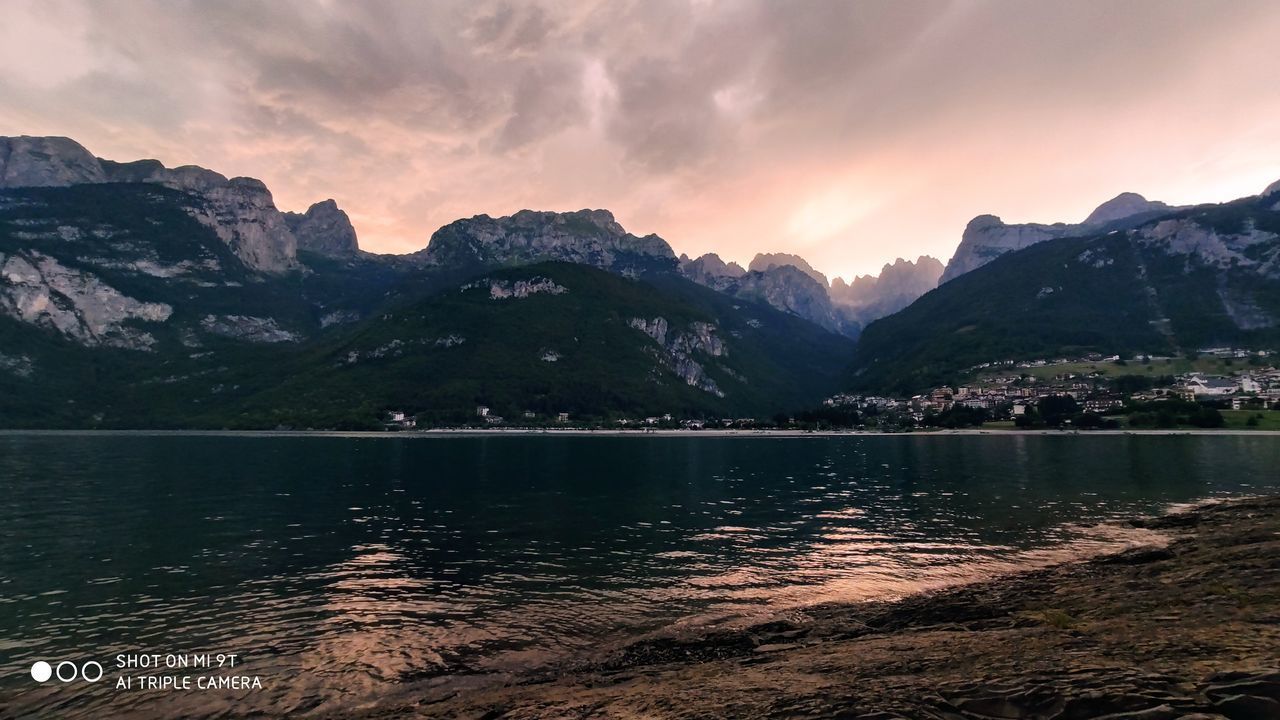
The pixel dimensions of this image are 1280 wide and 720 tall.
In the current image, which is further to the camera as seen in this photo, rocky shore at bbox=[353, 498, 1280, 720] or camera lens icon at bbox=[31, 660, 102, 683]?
camera lens icon at bbox=[31, 660, 102, 683]

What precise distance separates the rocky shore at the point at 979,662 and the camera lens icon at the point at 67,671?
13.1m

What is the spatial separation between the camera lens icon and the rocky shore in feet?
42.8

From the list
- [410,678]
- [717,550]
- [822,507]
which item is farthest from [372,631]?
[822,507]

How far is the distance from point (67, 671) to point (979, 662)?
110 ft

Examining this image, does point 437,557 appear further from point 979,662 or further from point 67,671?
point 979,662

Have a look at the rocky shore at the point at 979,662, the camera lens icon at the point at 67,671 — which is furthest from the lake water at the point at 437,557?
the rocky shore at the point at 979,662

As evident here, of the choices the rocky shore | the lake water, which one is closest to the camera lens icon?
the lake water

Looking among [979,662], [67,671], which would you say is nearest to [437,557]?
[67,671]

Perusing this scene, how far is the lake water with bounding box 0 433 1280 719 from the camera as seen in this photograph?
25.1 m

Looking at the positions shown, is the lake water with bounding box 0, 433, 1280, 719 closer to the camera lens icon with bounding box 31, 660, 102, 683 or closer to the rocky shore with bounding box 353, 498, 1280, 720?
the camera lens icon with bounding box 31, 660, 102, 683

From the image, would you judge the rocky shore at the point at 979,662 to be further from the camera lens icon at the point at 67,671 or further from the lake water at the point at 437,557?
the camera lens icon at the point at 67,671

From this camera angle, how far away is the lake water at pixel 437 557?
82.3 feet

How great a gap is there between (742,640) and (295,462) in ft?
407

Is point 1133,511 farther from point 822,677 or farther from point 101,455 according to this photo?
point 101,455
